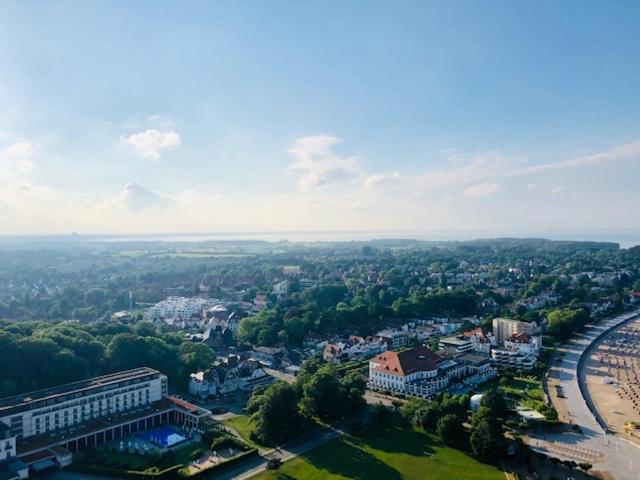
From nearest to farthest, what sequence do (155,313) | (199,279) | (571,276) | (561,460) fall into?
(561,460), (155,313), (571,276), (199,279)

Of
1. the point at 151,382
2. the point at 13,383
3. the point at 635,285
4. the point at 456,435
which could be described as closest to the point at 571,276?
the point at 635,285

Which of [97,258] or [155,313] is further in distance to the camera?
[97,258]

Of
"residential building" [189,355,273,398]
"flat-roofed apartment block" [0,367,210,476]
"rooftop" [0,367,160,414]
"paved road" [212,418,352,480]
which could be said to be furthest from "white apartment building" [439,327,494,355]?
"rooftop" [0,367,160,414]

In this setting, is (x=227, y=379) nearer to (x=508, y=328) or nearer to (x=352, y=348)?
(x=352, y=348)

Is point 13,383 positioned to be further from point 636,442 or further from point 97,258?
point 97,258

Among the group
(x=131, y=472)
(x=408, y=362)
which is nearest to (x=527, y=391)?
(x=408, y=362)

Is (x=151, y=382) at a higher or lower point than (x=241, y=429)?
higher

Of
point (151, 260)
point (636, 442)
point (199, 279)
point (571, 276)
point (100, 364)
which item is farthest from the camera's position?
point (151, 260)

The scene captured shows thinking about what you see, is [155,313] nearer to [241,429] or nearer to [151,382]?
[151,382]

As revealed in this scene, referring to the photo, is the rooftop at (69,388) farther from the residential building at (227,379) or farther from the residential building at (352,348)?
the residential building at (352,348)

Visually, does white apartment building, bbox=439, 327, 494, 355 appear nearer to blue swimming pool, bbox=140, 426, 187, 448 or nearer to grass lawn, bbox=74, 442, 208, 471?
blue swimming pool, bbox=140, 426, 187, 448
